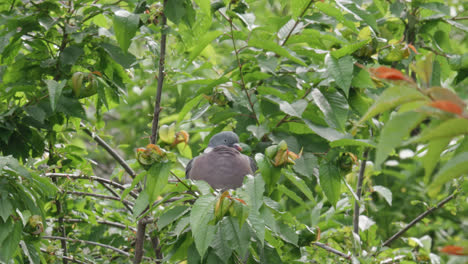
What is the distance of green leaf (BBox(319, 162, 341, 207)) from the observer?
2.09 meters

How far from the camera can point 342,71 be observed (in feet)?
6.50

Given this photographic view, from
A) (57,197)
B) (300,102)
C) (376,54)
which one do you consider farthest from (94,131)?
(376,54)

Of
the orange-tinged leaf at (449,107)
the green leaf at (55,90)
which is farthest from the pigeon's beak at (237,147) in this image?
the orange-tinged leaf at (449,107)

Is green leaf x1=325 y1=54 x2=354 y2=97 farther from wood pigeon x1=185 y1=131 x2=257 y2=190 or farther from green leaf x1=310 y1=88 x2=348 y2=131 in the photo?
wood pigeon x1=185 y1=131 x2=257 y2=190

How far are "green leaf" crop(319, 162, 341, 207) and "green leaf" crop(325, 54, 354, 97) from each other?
1.01 feet

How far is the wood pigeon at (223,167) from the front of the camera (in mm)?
2188

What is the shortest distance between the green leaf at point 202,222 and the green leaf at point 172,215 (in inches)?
10.3

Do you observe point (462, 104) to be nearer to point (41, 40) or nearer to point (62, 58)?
point (62, 58)

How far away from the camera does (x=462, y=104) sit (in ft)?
2.58

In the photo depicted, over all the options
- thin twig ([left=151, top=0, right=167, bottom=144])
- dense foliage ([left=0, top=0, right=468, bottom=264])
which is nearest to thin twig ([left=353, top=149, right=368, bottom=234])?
dense foliage ([left=0, top=0, right=468, bottom=264])

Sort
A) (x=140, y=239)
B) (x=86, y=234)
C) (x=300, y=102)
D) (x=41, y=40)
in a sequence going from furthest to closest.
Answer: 1. (x=86, y=234)
2. (x=41, y=40)
3. (x=140, y=239)
4. (x=300, y=102)

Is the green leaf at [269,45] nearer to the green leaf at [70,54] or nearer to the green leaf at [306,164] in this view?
the green leaf at [306,164]

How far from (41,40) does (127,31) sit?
1.69 ft

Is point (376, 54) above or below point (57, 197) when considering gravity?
above
